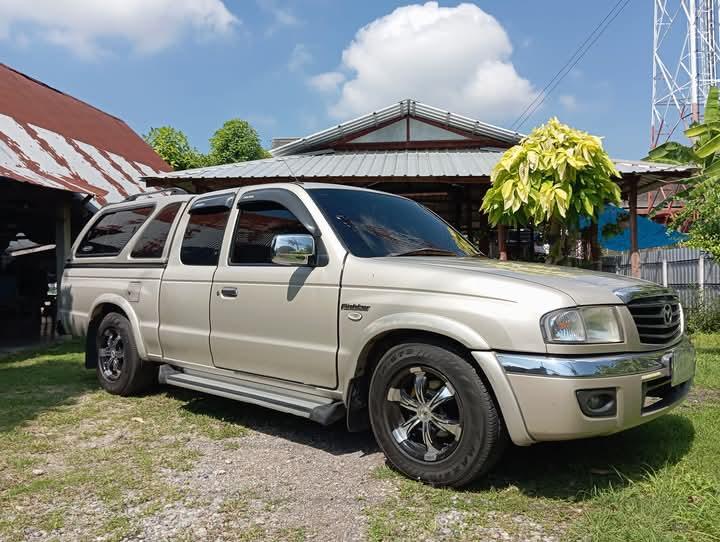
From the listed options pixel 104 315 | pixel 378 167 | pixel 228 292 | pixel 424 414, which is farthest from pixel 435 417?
pixel 378 167

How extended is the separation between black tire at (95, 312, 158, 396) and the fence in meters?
8.87

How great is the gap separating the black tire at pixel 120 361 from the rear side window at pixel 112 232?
71cm

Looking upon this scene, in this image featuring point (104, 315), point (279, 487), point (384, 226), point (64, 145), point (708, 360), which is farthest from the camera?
point (64, 145)

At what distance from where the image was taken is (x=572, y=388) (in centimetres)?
282

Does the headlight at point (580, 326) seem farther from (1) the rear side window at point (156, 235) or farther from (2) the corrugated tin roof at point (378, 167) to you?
(2) the corrugated tin roof at point (378, 167)

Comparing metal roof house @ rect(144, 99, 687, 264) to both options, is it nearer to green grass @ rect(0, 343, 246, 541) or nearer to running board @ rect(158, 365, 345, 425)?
green grass @ rect(0, 343, 246, 541)

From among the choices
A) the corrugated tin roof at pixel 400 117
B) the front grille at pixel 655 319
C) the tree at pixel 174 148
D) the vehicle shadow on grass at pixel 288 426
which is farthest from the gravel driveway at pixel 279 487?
the tree at pixel 174 148

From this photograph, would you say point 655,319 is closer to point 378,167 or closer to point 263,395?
point 263,395

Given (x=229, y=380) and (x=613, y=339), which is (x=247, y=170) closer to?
(x=229, y=380)

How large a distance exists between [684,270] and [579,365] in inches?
374

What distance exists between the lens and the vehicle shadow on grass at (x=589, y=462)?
3.29 metres

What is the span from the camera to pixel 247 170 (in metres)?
11.3

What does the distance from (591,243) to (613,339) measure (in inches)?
299

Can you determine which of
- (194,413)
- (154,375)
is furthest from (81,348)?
(194,413)
